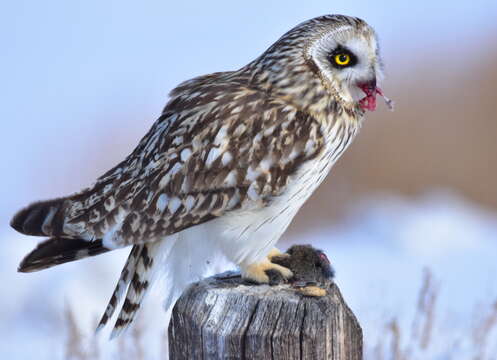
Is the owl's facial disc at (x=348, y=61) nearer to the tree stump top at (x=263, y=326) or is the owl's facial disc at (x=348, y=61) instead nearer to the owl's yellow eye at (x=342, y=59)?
the owl's yellow eye at (x=342, y=59)

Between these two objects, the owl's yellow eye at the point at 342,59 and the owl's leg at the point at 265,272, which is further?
the owl's yellow eye at the point at 342,59

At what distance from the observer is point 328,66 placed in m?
4.13

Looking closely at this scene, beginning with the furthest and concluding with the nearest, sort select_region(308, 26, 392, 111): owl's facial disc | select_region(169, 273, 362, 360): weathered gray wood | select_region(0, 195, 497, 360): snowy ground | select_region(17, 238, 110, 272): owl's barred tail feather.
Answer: select_region(0, 195, 497, 360): snowy ground, select_region(308, 26, 392, 111): owl's facial disc, select_region(17, 238, 110, 272): owl's barred tail feather, select_region(169, 273, 362, 360): weathered gray wood

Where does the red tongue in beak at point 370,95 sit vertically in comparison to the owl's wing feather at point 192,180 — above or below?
above

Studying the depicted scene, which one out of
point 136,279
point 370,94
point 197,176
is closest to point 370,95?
point 370,94

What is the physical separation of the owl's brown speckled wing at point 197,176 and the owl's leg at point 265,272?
0.29 meters

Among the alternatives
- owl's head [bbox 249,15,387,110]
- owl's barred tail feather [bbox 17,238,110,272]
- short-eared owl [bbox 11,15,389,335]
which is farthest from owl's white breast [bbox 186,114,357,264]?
owl's barred tail feather [bbox 17,238,110,272]

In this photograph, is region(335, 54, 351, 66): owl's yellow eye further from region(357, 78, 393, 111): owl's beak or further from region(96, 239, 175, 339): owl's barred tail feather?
region(96, 239, 175, 339): owl's barred tail feather

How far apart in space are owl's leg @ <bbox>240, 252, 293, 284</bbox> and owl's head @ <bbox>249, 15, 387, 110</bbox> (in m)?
0.75

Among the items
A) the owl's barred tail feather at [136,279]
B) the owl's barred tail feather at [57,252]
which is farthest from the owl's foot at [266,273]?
the owl's barred tail feather at [57,252]

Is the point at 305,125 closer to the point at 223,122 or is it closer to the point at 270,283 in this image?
the point at 223,122

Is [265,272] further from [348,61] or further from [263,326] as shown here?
[348,61]

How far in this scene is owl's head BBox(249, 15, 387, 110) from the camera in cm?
405

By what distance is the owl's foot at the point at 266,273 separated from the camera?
373cm
